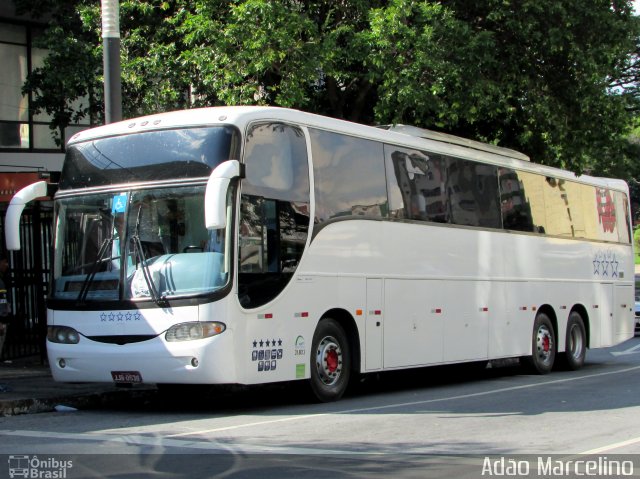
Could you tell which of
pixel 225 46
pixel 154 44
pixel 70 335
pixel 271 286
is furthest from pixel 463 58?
pixel 70 335

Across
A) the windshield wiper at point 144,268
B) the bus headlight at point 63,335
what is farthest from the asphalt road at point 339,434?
the windshield wiper at point 144,268

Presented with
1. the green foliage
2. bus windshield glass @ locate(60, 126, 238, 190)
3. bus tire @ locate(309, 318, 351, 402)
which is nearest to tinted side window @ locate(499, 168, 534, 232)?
the green foliage

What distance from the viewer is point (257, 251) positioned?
11.3 m

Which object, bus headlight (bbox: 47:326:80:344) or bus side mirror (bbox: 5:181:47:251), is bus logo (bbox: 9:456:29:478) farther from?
bus side mirror (bbox: 5:181:47:251)

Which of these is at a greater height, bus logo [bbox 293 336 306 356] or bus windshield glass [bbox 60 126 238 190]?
bus windshield glass [bbox 60 126 238 190]

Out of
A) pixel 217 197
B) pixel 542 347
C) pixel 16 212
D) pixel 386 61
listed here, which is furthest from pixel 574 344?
pixel 16 212

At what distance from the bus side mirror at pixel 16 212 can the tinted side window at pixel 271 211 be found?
2.83 meters

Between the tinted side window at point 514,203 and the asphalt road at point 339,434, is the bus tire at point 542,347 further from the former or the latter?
the asphalt road at point 339,434

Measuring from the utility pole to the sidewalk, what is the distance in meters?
3.90

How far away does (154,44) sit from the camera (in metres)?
17.4

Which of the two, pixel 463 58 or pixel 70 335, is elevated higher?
pixel 463 58

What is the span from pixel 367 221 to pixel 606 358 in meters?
12.5

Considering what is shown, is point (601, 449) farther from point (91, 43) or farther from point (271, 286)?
point (91, 43)

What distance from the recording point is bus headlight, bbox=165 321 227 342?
10.8 meters
